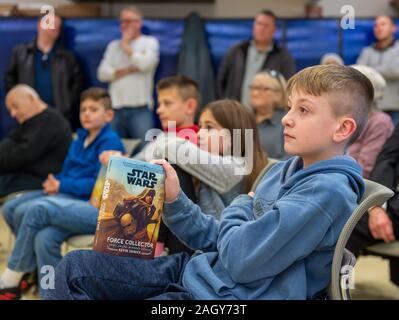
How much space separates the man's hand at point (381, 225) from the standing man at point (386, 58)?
1998mm

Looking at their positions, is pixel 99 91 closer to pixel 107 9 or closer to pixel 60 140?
pixel 60 140

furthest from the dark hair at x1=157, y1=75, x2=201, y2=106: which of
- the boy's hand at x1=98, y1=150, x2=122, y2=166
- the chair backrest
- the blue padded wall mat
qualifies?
the blue padded wall mat

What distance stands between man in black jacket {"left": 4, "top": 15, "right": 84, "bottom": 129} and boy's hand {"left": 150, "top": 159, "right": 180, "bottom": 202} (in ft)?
11.4

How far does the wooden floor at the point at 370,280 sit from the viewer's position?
9.21 feet

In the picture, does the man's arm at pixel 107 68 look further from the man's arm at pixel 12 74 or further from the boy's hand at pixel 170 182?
the boy's hand at pixel 170 182

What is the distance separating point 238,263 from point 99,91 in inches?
77.0

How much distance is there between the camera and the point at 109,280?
1.36 m

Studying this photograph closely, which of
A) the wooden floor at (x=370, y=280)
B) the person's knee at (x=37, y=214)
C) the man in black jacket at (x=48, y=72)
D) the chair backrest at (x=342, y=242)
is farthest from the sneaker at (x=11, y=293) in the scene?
the man in black jacket at (x=48, y=72)

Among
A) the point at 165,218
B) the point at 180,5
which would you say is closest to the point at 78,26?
the point at 180,5

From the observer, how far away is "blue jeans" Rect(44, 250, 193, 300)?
1.35 m

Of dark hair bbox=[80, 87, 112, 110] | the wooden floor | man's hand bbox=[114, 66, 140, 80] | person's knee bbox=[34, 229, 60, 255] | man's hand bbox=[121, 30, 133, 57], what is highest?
man's hand bbox=[121, 30, 133, 57]

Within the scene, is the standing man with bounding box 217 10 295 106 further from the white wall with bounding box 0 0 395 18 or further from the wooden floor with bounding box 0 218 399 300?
the white wall with bounding box 0 0 395 18

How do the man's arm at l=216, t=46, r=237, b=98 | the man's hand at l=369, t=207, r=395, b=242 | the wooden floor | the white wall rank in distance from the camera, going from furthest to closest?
the white wall, the man's arm at l=216, t=46, r=237, b=98, the wooden floor, the man's hand at l=369, t=207, r=395, b=242

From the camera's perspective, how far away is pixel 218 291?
4.27ft
